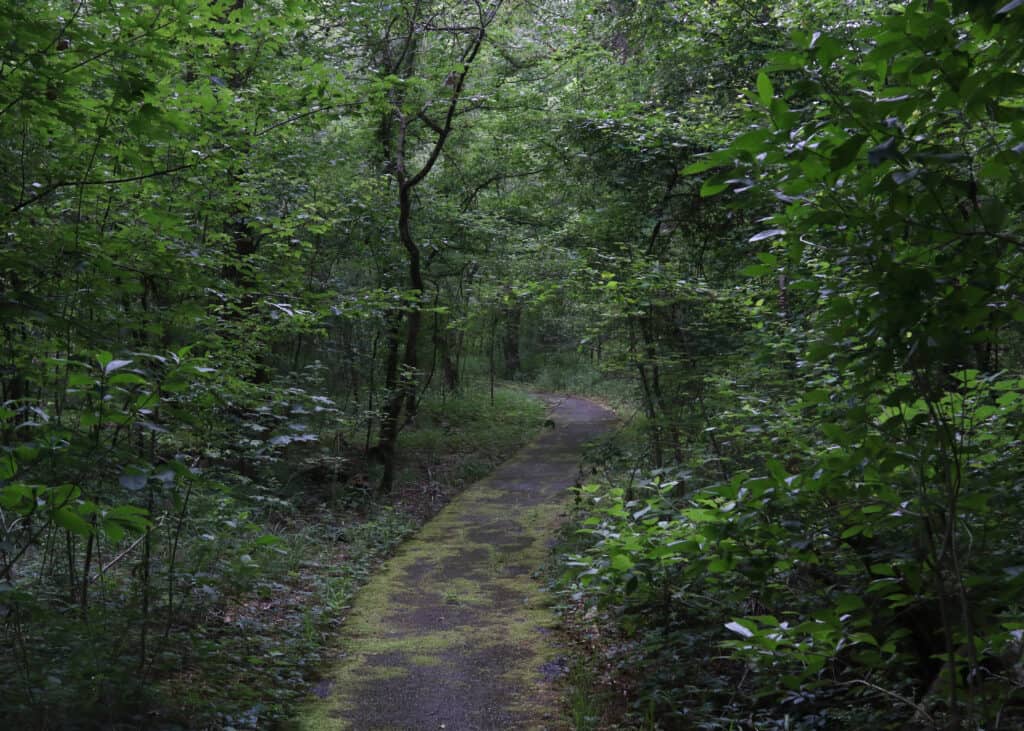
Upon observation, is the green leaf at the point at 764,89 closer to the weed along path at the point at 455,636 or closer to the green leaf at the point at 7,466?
the green leaf at the point at 7,466

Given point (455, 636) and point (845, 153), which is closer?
point (845, 153)

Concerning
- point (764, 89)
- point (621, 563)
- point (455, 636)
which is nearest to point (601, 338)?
point (455, 636)

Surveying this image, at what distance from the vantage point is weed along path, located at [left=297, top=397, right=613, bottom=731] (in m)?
5.12

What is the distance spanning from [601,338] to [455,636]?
712 cm

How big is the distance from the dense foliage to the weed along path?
410 mm

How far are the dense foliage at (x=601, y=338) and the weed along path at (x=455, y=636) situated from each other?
41 cm

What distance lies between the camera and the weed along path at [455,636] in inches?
202

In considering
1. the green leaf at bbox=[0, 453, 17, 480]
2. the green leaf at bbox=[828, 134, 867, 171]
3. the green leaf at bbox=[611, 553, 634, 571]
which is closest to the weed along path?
the green leaf at bbox=[611, 553, 634, 571]

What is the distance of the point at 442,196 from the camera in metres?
14.4

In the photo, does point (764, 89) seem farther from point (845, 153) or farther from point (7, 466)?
point (7, 466)

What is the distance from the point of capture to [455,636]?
6676 mm

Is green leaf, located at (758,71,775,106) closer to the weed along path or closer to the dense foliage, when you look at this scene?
the dense foliage

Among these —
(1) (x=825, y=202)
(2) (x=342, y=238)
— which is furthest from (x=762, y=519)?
(2) (x=342, y=238)

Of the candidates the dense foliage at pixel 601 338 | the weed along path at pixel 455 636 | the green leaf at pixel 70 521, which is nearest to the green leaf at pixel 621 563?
the dense foliage at pixel 601 338
